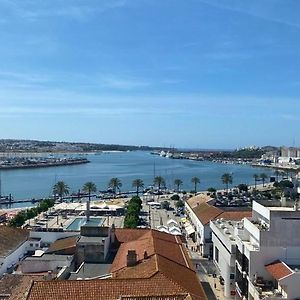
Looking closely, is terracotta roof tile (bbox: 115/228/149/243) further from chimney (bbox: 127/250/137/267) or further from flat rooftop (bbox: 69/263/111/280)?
chimney (bbox: 127/250/137/267)

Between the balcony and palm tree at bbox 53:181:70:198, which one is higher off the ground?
the balcony

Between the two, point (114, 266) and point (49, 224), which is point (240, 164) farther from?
point (114, 266)

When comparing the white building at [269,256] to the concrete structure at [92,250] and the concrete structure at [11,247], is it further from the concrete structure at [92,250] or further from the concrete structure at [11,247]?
the concrete structure at [11,247]

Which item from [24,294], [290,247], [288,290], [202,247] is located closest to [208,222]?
[202,247]

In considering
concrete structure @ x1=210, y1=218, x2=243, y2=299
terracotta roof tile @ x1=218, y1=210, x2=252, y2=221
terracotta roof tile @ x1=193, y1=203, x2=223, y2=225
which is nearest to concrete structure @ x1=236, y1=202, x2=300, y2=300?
concrete structure @ x1=210, y1=218, x2=243, y2=299

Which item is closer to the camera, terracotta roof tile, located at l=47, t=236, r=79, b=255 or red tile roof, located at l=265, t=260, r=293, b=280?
red tile roof, located at l=265, t=260, r=293, b=280

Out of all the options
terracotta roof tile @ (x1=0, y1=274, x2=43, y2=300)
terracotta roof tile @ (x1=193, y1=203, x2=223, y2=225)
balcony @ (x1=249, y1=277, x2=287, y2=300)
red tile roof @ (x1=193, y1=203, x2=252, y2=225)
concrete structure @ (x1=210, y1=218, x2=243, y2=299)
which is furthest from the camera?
terracotta roof tile @ (x1=193, y1=203, x2=223, y2=225)
